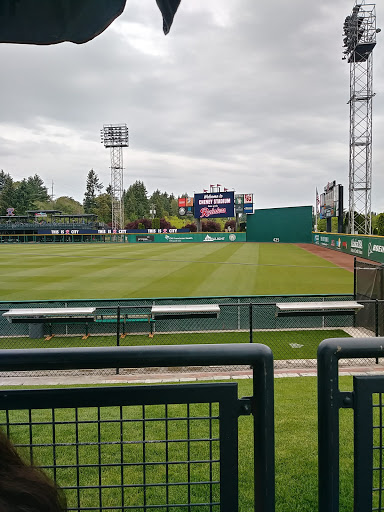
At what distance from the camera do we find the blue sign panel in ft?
226

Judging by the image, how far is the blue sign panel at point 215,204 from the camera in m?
69.0

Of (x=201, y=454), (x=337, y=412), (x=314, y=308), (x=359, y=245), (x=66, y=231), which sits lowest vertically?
(x=201, y=454)

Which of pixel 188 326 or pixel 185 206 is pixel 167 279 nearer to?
pixel 188 326

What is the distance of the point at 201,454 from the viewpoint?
4.12 metres

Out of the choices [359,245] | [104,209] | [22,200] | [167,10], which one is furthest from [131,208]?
[167,10]

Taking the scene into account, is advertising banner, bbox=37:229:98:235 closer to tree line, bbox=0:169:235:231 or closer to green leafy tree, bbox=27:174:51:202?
tree line, bbox=0:169:235:231

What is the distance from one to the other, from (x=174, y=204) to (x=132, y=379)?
159805 millimetres

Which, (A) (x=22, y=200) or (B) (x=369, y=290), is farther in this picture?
(A) (x=22, y=200)

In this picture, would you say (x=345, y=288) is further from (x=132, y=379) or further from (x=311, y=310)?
(x=132, y=379)

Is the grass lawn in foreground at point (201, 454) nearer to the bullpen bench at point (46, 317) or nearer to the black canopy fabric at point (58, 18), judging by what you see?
the black canopy fabric at point (58, 18)

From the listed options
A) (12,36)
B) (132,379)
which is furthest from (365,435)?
(132,379)

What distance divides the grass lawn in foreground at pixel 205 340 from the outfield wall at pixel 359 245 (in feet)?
53.5

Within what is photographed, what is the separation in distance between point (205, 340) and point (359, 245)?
79.9ft

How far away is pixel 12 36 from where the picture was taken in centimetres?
190
